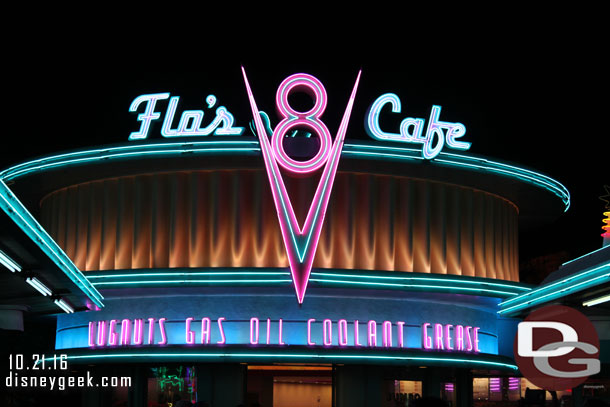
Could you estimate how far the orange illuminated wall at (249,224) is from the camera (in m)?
29.9

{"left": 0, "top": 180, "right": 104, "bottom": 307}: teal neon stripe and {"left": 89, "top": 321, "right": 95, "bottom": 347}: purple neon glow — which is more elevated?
{"left": 0, "top": 180, "right": 104, "bottom": 307}: teal neon stripe

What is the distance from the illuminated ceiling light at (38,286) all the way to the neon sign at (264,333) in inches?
291

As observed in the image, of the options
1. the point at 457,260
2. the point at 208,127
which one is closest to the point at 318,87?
the point at 208,127

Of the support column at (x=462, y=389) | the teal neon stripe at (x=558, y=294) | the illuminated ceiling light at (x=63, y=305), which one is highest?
the teal neon stripe at (x=558, y=294)

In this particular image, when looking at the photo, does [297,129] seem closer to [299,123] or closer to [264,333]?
[299,123]

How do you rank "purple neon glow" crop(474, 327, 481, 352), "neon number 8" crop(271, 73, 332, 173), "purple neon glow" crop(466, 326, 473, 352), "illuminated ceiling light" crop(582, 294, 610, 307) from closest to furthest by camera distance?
"illuminated ceiling light" crop(582, 294, 610, 307) < "neon number 8" crop(271, 73, 332, 173) < "purple neon glow" crop(466, 326, 473, 352) < "purple neon glow" crop(474, 327, 481, 352)

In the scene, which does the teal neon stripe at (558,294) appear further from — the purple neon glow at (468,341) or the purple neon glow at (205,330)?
the purple neon glow at (205,330)

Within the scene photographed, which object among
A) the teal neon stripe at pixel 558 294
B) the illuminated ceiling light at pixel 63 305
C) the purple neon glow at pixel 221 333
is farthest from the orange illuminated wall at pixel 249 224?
the illuminated ceiling light at pixel 63 305

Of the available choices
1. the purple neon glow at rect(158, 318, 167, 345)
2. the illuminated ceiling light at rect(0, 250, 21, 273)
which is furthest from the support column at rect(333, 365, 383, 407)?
the illuminated ceiling light at rect(0, 250, 21, 273)

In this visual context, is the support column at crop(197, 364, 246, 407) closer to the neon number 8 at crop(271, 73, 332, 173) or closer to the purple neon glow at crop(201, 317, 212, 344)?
the purple neon glow at crop(201, 317, 212, 344)

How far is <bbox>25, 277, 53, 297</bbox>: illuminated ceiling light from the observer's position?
751 inches

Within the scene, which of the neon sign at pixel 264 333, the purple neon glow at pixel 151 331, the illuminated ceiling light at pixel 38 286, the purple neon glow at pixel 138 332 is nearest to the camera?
the illuminated ceiling light at pixel 38 286

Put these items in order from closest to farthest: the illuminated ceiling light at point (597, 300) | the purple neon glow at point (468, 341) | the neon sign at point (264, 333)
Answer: the illuminated ceiling light at point (597, 300)
the neon sign at point (264, 333)
the purple neon glow at point (468, 341)

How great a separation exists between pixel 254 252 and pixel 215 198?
89.5 inches
